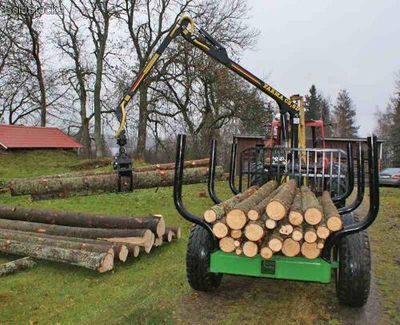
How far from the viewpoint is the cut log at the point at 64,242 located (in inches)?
292

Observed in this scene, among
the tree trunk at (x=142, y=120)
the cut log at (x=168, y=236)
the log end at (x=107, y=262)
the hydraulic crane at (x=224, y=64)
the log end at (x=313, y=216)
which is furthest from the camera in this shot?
the tree trunk at (x=142, y=120)

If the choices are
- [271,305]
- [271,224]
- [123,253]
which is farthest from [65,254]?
[271,224]

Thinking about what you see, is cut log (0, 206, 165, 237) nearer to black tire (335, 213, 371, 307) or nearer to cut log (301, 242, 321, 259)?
black tire (335, 213, 371, 307)

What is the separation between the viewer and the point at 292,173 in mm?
6172

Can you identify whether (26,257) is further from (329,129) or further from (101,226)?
(329,129)

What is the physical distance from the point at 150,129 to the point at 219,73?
6455 mm

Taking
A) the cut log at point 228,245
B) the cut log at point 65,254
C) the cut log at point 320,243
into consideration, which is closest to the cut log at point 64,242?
the cut log at point 65,254

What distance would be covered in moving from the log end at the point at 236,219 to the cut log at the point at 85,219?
4425mm

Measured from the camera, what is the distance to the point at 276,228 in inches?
162

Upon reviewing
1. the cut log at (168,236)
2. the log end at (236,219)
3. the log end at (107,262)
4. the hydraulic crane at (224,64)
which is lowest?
the log end at (107,262)

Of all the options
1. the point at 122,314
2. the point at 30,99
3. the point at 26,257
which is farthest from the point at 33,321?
the point at 30,99

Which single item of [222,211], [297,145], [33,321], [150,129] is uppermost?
[150,129]

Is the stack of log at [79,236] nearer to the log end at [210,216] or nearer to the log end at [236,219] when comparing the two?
the log end at [210,216]

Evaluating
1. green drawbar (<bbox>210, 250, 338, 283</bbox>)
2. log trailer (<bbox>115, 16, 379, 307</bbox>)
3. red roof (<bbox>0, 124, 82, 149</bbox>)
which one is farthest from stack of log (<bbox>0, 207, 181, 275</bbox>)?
red roof (<bbox>0, 124, 82, 149</bbox>)
